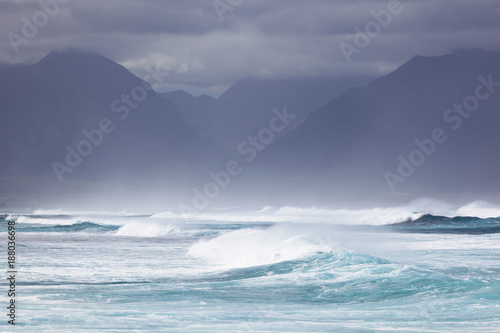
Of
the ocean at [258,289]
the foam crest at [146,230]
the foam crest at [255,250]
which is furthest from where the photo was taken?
the foam crest at [146,230]

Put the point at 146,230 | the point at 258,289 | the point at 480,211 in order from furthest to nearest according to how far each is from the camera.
Answer: the point at 480,211, the point at 146,230, the point at 258,289

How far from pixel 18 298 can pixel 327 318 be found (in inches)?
325

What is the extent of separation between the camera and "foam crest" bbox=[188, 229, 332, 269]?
31203 mm

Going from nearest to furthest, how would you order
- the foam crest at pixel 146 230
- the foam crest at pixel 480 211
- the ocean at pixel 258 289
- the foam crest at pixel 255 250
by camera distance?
the ocean at pixel 258 289, the foam crest at pixel 255 250, the foam crest at pixel 146 230, the foam crest at pixel 480 211

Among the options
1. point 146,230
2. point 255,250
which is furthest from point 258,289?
point 146,230

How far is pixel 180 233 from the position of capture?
Answer: 193ft

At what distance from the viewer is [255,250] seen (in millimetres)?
33594

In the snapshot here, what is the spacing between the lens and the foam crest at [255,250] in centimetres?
3120

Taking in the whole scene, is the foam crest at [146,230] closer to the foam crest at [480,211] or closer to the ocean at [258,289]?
the ocean at [258,289]

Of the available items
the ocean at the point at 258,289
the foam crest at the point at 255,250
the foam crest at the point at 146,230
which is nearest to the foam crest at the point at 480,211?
the foam crest at the point at 146,230

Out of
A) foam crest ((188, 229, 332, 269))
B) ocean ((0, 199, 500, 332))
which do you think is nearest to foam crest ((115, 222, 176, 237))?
foam crest ((188, 229, 332, 269))

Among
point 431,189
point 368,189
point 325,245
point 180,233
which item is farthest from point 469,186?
point 325,245

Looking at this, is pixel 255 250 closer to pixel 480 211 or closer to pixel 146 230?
pixel 146 230

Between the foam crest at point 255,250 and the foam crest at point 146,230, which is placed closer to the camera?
the foam crest at point 255,250
